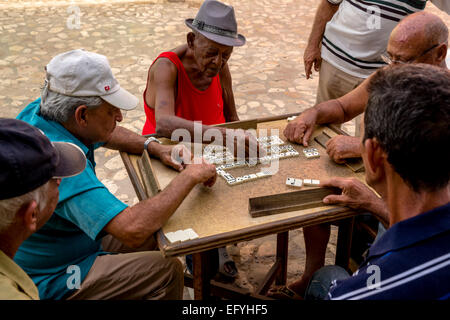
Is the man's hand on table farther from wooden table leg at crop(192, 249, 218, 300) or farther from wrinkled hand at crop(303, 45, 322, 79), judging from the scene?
wrinkled hand at crop(303, 45, 322, 79)

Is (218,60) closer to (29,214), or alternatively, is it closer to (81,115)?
(81,115)

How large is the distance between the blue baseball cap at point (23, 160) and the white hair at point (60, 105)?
0.59m

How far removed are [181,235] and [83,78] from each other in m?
1.01

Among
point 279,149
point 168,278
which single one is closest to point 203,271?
point 168,278

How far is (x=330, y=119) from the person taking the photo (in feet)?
10.4

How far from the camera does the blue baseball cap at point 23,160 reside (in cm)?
158

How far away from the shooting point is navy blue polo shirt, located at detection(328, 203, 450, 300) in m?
1.41

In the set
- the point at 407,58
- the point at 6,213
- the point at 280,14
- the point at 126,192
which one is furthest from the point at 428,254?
the point at 280,14

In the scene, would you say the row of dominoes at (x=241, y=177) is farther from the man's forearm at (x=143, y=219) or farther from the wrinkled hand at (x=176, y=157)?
the man's forearm at (x=143, y=219)

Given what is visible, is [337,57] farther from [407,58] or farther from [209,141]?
[209,141]

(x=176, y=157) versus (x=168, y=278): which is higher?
(x=176, y=157)

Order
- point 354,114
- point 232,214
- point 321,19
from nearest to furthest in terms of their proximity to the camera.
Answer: point 232,214, point 354,114, point 321,19

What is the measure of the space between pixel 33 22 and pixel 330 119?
817cm

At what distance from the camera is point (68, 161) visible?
1973 mm
